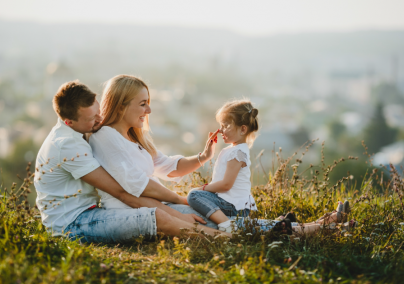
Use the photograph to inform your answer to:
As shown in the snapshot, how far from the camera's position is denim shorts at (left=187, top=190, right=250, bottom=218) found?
3.12 meters

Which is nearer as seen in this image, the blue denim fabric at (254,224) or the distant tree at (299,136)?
the blue denim fabric at (254,224)

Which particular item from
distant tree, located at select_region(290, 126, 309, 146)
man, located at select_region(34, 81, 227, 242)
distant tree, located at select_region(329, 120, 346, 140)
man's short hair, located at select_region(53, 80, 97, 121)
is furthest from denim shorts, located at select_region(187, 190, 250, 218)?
distant tree, located at select_region(290, 126, 309, 146)

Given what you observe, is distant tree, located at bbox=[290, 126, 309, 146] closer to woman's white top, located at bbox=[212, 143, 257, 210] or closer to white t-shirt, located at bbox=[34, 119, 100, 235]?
woman's white top, located at bbox=[212, 143, 257, 210]

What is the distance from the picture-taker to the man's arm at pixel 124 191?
287 centimetres

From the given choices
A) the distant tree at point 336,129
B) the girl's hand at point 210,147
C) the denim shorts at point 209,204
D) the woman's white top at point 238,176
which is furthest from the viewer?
the distant tree at point 336,129

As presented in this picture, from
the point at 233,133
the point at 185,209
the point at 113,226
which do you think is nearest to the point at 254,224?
the point at 185,209

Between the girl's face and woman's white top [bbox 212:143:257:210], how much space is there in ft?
0.25

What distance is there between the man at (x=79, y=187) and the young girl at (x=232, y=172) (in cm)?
27

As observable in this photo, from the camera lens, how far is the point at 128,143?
3082 millimetres

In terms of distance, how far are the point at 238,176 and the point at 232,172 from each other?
10 cm

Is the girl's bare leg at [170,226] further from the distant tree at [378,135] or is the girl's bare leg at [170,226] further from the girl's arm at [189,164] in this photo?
the distant tree at [378,135]

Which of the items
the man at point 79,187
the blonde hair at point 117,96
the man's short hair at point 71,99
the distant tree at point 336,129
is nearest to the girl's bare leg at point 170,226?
the man at point 79,187

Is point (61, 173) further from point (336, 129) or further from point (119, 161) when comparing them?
point (336, 129)

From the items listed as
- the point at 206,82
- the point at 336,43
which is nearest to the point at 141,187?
the point at 206,82
